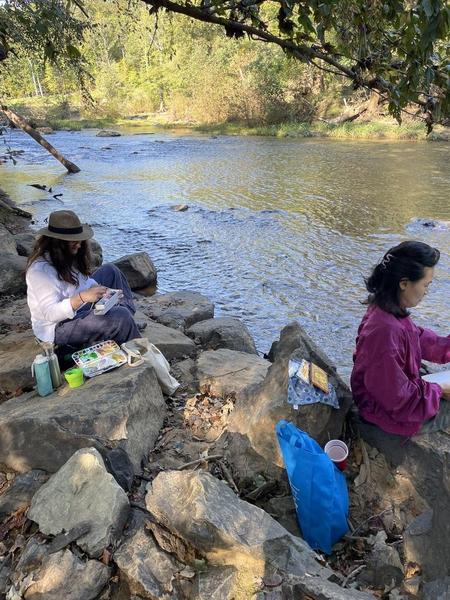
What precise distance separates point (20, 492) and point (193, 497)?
1121 mm

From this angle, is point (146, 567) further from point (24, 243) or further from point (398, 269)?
point (24, 243)

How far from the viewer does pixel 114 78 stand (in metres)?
51.1

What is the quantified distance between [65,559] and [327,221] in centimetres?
1170

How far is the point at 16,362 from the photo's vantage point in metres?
4.47

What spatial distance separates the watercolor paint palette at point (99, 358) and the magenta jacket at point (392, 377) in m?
1.82

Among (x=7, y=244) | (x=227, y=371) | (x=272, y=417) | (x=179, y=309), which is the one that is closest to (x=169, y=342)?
(x=227, y=371)

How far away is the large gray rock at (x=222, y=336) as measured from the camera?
19.4ft

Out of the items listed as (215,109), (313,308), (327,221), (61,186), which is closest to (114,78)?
(215,109)

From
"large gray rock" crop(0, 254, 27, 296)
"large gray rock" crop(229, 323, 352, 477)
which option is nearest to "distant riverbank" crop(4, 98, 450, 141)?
"large gray rock" crop(0, 254, 27, 296)

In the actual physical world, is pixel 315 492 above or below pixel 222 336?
above

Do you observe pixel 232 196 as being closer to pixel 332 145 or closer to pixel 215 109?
pixel 332 145

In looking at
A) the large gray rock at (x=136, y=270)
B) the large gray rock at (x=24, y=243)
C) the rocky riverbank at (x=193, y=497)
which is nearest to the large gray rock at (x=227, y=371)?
the rocky riverbank at (x=193, y=497)

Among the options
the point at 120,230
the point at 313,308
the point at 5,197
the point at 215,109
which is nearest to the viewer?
the point at 313,308

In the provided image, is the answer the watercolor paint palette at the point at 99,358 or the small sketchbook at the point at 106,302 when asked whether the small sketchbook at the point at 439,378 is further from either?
the small sketchbook at the point at 106,302
